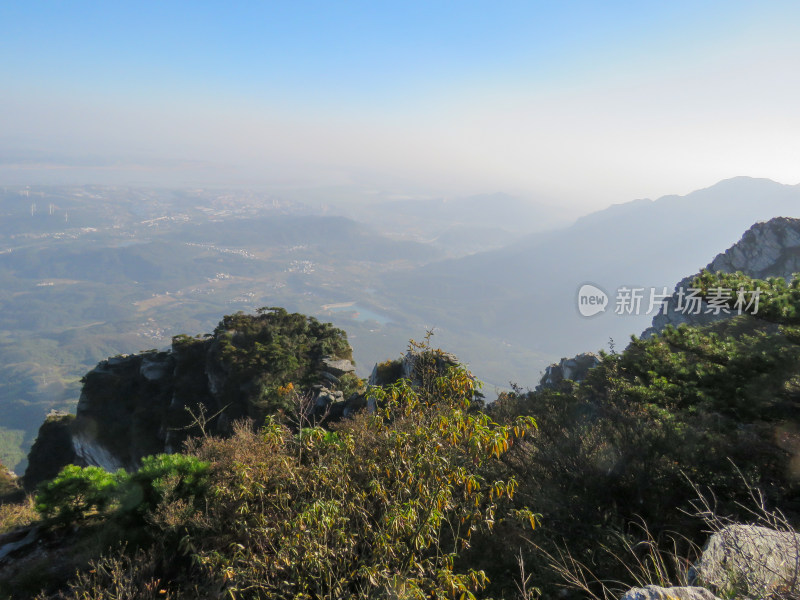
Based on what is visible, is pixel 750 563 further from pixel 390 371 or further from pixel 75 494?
pixel 390 371

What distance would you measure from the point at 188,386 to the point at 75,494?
17483 millimetres

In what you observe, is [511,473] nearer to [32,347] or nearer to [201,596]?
[201,596]

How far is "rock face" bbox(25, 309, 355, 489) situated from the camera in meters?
20.6

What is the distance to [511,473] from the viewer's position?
6.66 metres

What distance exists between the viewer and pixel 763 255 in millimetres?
33750

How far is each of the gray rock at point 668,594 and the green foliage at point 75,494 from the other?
8.11 meters

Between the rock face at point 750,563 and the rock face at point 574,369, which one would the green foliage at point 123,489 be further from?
the rock face at point 574,369

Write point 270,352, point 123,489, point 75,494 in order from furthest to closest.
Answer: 1. point 270,352
2. point 75,494
3. point 123,489

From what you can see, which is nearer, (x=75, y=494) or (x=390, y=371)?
(x=75, y=494)

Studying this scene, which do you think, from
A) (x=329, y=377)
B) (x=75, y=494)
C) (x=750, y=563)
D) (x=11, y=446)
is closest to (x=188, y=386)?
(x=329, y=377)

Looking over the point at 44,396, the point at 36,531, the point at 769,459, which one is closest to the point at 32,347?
the point at 44,396

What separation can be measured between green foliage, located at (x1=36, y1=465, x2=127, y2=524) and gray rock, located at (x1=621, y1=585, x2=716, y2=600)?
811cm

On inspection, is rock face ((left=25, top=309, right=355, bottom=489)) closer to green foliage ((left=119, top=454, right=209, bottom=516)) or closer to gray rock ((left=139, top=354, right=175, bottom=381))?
gray rock ((left=139, top=354, right=175, bottom=381))

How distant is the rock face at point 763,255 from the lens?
3194 cm
